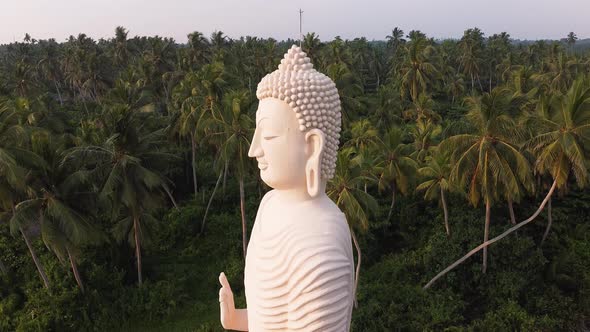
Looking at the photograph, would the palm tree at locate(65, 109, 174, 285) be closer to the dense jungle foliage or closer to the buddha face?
the dense jungle foliage

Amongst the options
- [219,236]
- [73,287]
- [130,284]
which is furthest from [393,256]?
[73,287]

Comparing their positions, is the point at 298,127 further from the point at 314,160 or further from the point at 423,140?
the point at 423,140

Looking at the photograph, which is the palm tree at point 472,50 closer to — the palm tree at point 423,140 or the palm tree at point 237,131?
the palm tree at point 423,140

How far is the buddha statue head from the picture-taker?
427cm

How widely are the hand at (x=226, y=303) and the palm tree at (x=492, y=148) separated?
11.7 metres

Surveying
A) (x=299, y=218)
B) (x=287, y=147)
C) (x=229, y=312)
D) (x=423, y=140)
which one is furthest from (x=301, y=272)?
(x=423, y=140)

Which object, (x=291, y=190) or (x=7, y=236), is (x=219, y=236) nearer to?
(x=7, y=236)

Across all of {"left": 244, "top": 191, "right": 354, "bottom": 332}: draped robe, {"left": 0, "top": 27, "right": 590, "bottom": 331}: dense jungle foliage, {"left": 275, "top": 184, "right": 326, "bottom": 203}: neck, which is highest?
{"left": 275, "top": 184, "right": 326, "bottom": 203}: neck

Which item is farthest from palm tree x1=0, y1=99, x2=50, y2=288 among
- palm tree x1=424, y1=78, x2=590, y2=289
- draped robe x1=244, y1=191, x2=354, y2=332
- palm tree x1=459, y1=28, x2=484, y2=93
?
palm tree x1=459, y1=28, x2=484, y2=93

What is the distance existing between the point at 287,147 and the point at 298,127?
0.21 metres

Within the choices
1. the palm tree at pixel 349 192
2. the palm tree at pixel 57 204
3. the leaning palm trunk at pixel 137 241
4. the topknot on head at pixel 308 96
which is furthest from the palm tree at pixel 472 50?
the topknot on head at pixel 308 96

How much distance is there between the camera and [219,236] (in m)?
22.2

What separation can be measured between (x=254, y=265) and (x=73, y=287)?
1404 cm

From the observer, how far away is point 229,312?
5.00 metres
